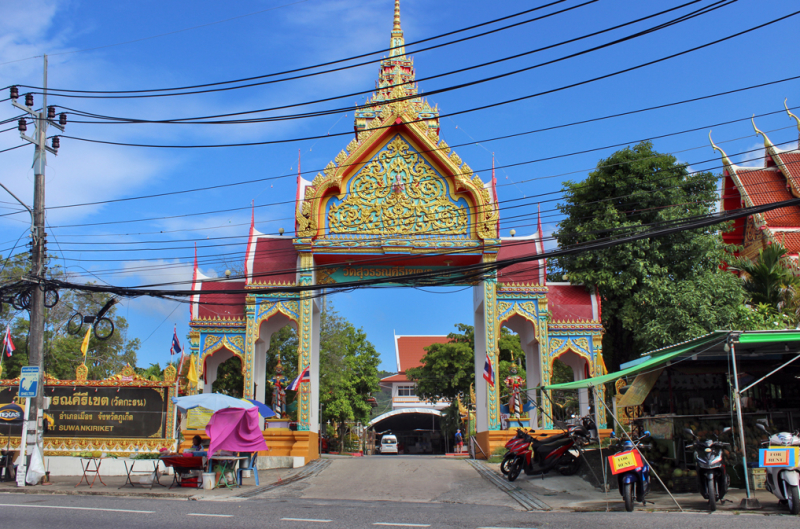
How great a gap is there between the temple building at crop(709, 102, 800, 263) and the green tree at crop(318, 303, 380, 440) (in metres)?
18.7

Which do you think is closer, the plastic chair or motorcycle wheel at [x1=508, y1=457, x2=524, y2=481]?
the plastic chair

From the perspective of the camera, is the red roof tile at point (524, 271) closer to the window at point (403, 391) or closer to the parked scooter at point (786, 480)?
the parked scooter at point (786, 480)

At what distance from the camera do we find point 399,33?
2466 cm

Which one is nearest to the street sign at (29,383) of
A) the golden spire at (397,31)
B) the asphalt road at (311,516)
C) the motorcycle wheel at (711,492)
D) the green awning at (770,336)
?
the asphalt road at (311,516)

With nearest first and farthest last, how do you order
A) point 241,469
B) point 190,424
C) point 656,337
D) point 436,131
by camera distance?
point 241,469, point 190,424, point 656,337, point 436,131

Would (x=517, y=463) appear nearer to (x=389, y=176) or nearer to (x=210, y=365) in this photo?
(x=389, y=176)

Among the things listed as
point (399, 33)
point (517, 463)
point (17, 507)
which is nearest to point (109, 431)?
point (17, 507)

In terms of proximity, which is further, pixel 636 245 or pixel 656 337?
pixel 636 245

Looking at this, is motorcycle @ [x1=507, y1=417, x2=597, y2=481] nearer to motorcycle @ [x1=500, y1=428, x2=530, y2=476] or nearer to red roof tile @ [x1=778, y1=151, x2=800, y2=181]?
motorcycle @ [x1=500, y1=428, x2=530, y2=476]

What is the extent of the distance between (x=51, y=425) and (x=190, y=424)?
132 inches

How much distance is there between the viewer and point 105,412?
52.2 feet

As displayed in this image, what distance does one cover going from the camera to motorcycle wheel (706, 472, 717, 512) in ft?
29.7

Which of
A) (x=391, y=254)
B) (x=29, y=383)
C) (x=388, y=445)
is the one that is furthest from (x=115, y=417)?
(x=388, y=445)

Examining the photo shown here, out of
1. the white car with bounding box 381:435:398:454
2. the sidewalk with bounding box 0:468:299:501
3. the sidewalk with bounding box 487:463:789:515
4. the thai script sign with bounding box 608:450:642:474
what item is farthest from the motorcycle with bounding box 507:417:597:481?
the white car with bounding box 381:435:398:454
